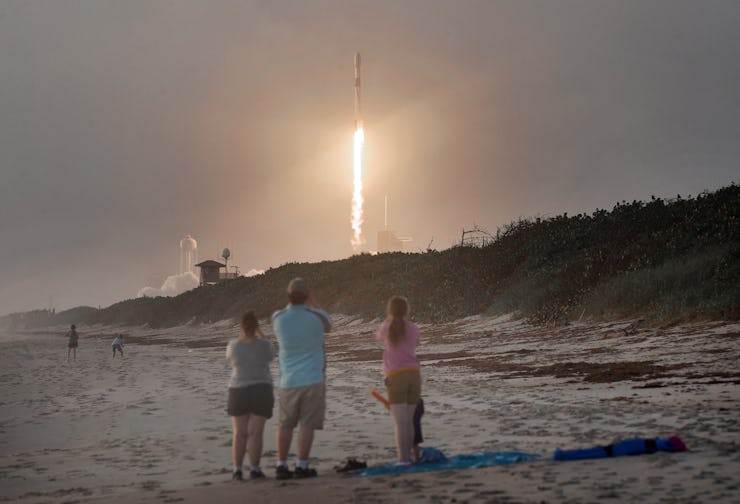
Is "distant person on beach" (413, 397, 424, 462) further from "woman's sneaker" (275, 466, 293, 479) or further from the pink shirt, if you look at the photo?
"woman's sneaker" (275, 466, 293, 479)

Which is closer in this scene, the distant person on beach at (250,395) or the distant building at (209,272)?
the distant person on beach at (250,395)

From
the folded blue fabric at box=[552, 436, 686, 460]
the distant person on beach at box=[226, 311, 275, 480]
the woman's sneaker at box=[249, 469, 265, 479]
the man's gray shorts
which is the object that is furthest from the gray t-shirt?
the folded blue fabric at box=[552, 436, 686, 460]

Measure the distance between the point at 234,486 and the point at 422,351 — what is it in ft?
63.1

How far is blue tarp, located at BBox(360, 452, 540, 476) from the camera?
827 cm

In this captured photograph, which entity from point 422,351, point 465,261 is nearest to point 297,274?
point 465,261

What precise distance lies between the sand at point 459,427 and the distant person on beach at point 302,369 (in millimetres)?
408

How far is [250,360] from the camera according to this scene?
28.6ft

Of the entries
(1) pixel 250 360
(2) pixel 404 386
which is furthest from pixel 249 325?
(2) pixel 404 386

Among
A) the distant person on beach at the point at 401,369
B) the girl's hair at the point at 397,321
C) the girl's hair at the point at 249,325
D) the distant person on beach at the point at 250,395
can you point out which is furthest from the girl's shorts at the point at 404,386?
the girl's hair at the point at 249,325

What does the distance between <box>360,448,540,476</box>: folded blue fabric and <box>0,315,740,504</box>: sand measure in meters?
0.23

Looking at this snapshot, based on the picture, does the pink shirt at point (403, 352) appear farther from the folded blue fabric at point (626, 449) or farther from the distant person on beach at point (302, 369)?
the folded blue fabric at point (626, 449)

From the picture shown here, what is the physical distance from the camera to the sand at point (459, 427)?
7336mm

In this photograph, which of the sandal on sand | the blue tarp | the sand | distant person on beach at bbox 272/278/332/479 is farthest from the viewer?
the sandal on sand

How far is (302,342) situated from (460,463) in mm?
1971
